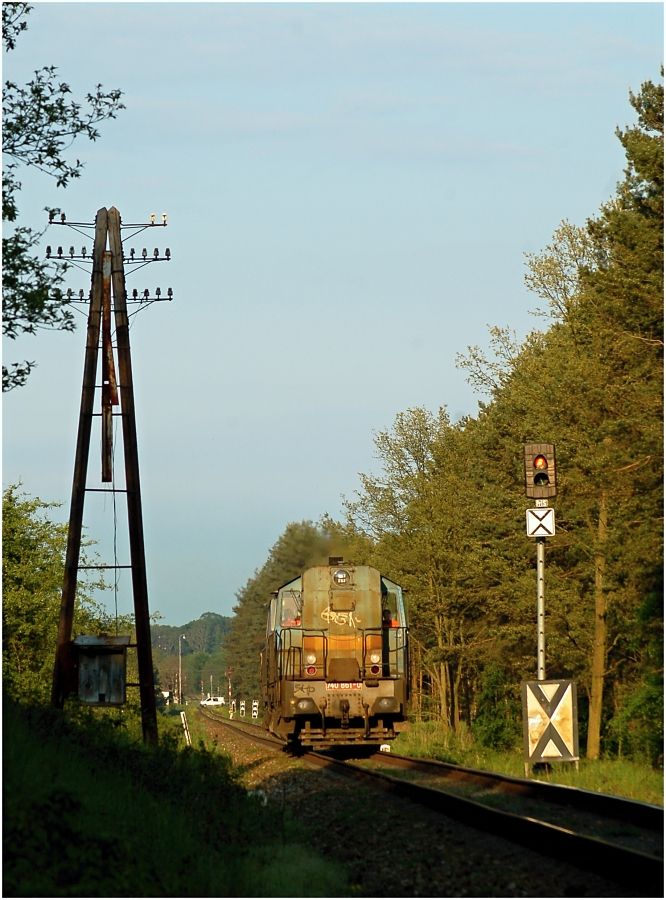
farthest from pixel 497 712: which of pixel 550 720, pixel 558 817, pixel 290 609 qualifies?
pixel 558 817

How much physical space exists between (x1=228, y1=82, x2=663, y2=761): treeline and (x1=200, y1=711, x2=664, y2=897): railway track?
1214 centimetres

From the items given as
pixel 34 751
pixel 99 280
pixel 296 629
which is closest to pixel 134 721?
pixel 296 629

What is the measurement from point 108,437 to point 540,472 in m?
9.34

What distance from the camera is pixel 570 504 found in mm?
38719

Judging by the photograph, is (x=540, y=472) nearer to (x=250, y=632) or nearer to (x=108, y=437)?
(x=108, y=437)

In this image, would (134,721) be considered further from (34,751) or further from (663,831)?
(663,831)

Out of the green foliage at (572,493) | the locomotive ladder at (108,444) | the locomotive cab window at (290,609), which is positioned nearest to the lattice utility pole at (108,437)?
the locomotive ladder at (108,444)

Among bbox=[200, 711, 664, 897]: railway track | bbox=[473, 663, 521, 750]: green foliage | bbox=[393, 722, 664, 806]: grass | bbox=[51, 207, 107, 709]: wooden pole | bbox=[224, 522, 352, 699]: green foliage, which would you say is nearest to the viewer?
bbox=[200, 711, 664, 897]: railway track

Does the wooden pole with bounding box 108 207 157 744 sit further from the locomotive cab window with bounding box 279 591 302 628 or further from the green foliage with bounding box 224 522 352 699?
the green foliage with bounding box 224 522 352 699

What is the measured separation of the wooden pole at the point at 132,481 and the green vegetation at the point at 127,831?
7.31 metres

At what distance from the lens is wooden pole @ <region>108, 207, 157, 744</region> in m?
24.3

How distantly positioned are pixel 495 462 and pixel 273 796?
3283cm

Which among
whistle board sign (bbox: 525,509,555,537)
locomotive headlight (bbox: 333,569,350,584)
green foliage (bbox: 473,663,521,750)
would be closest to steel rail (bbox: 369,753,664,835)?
whistle board sign (bbox: 525,509,555,537)

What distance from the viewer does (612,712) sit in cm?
4628
